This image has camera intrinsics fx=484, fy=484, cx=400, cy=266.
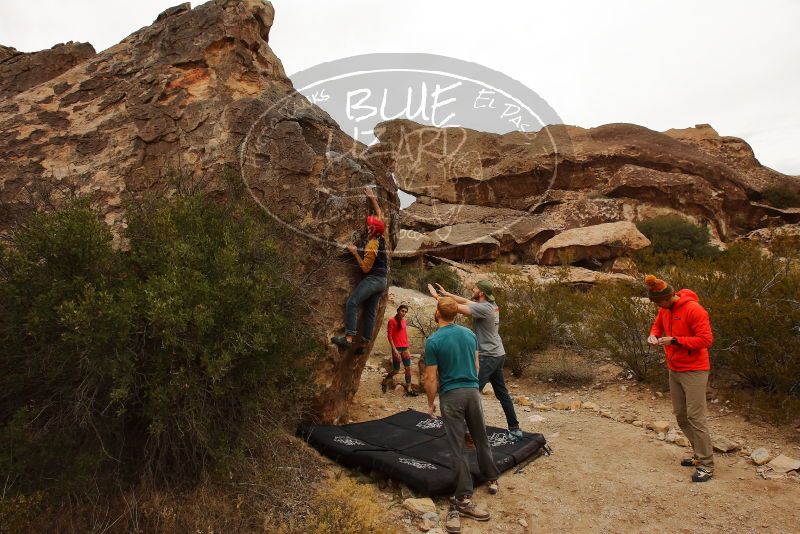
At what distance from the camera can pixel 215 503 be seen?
3.25m

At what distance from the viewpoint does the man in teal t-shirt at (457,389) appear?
12.4 ft

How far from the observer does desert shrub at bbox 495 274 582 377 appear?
28.6 feet

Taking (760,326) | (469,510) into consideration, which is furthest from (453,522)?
(760,326)

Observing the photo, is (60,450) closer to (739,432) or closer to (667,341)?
(667,341)

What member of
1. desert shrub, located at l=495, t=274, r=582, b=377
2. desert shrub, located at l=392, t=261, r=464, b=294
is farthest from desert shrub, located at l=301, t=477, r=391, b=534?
desert shrub, located at l=392, t=261, r=464, b=294

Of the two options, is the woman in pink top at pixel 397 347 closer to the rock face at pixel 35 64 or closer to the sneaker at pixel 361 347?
the sneaker at pixel 361 347

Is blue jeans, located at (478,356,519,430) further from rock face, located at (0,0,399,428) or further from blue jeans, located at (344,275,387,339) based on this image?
Answer: rock face, located at (0,0,399,428)

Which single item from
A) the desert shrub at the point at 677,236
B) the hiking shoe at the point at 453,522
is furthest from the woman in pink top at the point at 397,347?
the desert shrub at the point at 677,236

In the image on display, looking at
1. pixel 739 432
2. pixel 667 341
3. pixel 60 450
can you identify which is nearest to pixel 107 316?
pixel 60 450

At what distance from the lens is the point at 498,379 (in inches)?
200

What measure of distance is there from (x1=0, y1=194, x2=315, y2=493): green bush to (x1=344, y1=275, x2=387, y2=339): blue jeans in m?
1.62

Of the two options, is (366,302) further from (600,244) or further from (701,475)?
(600,244)

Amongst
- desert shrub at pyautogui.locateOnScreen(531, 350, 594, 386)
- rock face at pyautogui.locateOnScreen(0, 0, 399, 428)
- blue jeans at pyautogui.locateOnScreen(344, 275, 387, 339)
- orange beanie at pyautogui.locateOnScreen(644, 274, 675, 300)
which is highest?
rock face at pyautogui.locateOnScreen(0, 0, 399, 428)

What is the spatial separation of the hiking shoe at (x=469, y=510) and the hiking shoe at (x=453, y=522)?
6 cm
